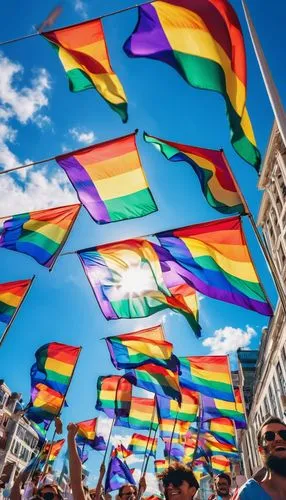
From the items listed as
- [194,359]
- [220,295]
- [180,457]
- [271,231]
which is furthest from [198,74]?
[271,231]

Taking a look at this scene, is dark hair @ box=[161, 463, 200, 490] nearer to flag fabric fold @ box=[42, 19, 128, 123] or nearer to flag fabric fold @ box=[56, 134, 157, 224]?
flag fabric fold @ box=[56, 134, 157, 224]

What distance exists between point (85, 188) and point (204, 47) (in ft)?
12.1

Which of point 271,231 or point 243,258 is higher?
point 271,231

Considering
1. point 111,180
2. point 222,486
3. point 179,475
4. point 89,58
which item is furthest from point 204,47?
point 222,486

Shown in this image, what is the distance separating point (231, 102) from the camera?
227 inches

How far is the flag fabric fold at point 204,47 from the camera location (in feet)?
19.0

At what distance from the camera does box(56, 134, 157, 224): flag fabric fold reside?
797cm

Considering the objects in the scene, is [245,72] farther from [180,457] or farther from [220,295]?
[180,457]

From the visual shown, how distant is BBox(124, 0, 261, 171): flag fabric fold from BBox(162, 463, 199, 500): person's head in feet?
14.2

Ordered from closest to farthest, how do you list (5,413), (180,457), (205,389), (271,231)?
(205,389) < (180,457) < (271,231) < (5,413)

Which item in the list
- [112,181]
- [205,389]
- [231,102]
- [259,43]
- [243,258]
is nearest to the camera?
[231,102]

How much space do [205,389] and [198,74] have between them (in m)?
9.66

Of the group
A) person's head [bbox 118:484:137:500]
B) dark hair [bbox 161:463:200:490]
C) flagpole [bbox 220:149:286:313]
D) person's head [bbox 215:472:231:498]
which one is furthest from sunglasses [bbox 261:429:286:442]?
person's head [bbox 118:484:137:500]

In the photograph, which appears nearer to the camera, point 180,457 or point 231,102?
point 231,102
